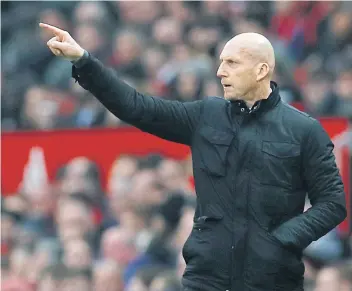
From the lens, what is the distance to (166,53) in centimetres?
1063

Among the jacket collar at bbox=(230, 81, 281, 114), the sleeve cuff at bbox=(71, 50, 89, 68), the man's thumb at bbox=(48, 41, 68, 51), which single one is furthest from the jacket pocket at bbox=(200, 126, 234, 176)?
the man's thumb at bbox=(48, 41, 68, 51)

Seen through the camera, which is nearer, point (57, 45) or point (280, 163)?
point (57, 45)

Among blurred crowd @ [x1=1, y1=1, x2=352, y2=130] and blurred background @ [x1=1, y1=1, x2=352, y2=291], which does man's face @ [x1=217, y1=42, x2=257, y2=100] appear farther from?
blurred crowd @ [x1=1, y1=1, x2=352, y2=130]

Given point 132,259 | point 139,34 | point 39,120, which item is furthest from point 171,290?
point 139,34

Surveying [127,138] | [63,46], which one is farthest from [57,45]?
[127,138]

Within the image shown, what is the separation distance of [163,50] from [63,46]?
6073 millimetres

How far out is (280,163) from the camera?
478 centimetres

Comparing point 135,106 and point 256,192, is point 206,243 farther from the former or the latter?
point 135,106

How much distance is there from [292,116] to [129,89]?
716 mm

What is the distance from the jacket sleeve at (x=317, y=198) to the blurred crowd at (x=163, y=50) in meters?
3.50

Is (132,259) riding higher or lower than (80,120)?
lower

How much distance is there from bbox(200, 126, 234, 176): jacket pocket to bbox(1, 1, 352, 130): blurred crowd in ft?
11.4

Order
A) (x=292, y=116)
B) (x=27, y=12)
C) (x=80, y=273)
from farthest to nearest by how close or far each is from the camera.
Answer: (x=27, y=12) → (x=80, y=273) → (x=292, y=116)

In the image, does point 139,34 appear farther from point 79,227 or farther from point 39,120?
point 79,227
